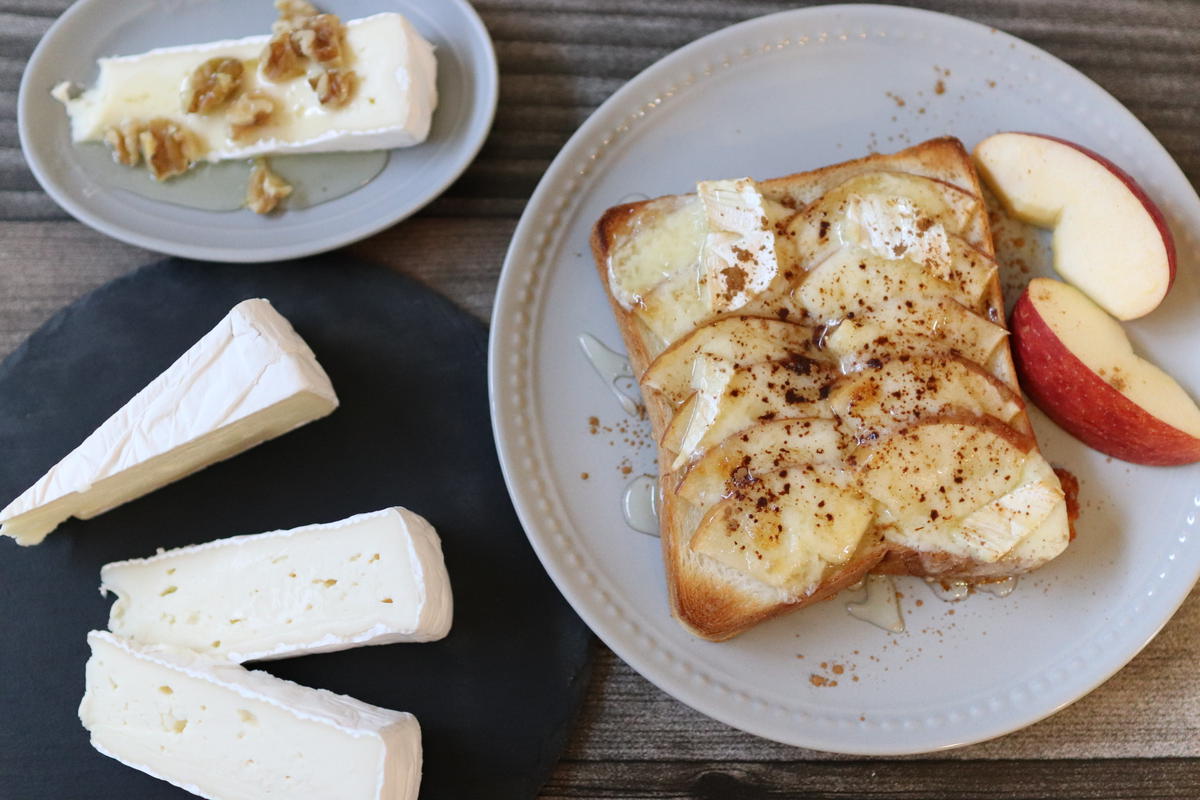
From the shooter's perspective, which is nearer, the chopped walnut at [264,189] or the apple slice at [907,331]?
the apple slice at [907,331]

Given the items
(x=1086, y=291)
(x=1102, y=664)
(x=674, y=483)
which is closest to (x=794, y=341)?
(x=674, y=483)

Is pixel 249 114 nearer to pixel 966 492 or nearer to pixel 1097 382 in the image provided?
pixel 966 492

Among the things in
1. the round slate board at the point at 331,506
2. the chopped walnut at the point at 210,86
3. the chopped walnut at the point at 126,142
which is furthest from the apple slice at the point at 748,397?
the chopped walnut at the point at 126,142

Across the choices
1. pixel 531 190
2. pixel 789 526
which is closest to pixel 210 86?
pixel 531 190

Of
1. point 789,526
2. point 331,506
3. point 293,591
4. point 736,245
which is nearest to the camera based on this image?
point 789,526

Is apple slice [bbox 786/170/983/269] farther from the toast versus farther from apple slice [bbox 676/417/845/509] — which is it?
apple slice [bbox 676/417/845/509]

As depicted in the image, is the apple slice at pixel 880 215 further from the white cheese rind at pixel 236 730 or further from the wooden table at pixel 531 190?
the white cheese rind at pixel 236 730
